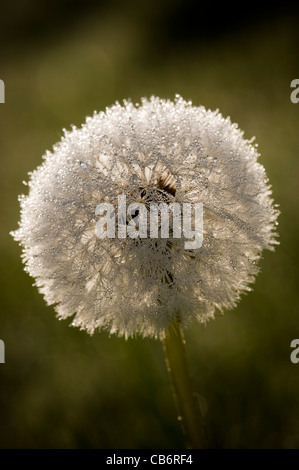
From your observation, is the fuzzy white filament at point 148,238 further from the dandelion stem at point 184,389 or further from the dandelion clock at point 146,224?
the dandelion stem at point 184,389

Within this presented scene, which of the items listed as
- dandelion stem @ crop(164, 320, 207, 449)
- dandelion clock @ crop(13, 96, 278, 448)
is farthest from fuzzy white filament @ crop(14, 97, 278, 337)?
dandelion stem @ crop(164, 320, 207, 449)

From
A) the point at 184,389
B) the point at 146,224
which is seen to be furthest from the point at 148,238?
the point at 184,389

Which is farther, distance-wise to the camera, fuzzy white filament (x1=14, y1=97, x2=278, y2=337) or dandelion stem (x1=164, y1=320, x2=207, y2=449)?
dandelion stem (x1=164, y1=320, x2=207, y2=449)

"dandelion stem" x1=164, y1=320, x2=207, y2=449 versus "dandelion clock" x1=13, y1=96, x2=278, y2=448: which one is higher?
"dandelion clock" x1=13, y1=96, x2=278, y2=448

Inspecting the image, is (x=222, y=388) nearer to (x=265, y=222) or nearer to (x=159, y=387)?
(x=159, y=387)

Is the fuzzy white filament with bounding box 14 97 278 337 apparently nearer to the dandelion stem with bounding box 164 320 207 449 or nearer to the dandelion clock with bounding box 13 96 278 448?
the dandelion clock with bounding box 13 96 278 448

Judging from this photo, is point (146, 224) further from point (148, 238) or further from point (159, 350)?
point (159, 350)

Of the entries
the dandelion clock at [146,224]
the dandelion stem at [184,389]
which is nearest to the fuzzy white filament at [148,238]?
the dandelion clock at [146,224]
